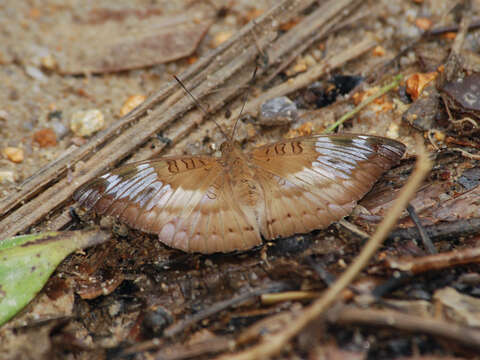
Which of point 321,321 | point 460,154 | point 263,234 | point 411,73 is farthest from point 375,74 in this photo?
point 321,321

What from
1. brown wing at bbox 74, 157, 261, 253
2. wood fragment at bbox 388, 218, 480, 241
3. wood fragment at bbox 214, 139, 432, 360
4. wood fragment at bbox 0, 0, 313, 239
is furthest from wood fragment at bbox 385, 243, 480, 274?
wood fragment at bbox 0, 0, 313, 239

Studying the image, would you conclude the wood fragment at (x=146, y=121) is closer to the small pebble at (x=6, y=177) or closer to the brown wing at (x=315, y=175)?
the small pebble at (x=6, y=177)

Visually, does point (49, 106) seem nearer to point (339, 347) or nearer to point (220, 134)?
point (220, 134)

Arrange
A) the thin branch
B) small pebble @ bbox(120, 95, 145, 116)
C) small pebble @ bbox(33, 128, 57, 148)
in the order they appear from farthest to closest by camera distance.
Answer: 1. small pebble @ bbox(120, 95, 145, 116)
2. small pebble @ bbox(33, 128, 57, 148)
3. the thin branch

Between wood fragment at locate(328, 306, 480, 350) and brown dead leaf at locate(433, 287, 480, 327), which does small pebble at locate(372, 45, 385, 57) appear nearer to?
brown dead leaf at locate(433, 287, 480, 327)

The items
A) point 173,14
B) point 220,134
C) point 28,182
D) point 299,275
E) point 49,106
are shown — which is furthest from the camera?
point 173,14

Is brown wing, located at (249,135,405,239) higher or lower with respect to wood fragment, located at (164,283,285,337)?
higher

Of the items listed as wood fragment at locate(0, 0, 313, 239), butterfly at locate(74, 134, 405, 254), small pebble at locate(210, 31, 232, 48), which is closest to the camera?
butterfly at locate(74, 134, 405, 254)
